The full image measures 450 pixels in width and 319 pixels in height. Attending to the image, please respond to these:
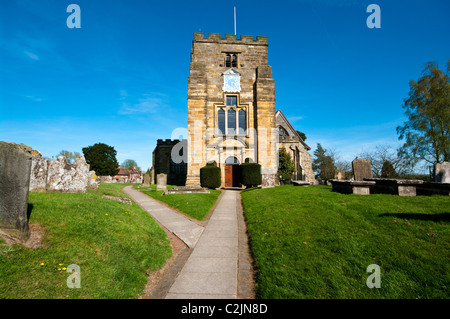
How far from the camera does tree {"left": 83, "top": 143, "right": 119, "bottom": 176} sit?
48.9 meters

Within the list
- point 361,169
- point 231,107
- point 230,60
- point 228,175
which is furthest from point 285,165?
point 361,169

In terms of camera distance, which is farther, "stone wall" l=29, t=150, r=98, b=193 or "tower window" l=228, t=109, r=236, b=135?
"tower window" l=228, t=109, r=236, b=135

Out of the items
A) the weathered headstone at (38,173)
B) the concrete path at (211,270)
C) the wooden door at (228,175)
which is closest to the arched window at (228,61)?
the wooden door at (228,175)

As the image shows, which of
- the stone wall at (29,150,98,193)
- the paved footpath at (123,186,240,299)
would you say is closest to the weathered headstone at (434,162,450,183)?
the paved footpath at (123,186,240,299)

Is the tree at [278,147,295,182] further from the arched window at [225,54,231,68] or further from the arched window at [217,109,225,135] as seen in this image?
the arched window at [225,54,231,68]

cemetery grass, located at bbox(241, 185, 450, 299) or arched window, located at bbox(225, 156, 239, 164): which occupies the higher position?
arched window, located at bbox(225, 156, 239, 164)

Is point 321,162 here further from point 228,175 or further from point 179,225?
point 179,225

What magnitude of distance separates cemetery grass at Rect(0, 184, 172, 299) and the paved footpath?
73cm

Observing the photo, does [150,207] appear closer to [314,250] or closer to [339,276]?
[314,250]

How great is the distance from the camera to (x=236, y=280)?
13.0 feet

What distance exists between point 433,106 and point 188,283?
28634mm

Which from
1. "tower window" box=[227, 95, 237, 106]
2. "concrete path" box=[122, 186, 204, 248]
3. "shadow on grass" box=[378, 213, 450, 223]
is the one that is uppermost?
"tower window" box=[227, 95, 237, 106]

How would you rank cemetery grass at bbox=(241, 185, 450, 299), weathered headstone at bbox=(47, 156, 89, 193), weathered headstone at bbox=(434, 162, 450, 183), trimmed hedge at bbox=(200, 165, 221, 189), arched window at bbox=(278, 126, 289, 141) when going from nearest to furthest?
cemetery grass at bbox=(241, 185, 450, 299) < weathered headstone at bbox=(47, 156, 89, 193) < weathered headstone at bbox=(434, 162, 450, 183) < trimmed hedge at bbox=(200, 165, 221, 189) < arched window at bbox=(278, 126, 289, 141)

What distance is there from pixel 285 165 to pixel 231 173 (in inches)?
386
